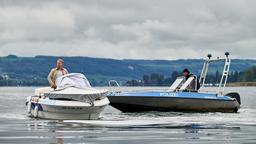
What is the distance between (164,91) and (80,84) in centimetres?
744

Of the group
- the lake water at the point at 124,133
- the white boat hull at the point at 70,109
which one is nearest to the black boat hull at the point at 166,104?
the white boat hull at the point at 70,109

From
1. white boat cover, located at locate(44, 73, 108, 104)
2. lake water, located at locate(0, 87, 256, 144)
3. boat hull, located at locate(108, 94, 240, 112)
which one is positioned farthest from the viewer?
boat hull, located at locate(108, 94, 240, 112)

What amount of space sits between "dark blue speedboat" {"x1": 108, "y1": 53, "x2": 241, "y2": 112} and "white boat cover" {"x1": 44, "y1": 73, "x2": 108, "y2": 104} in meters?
5.88

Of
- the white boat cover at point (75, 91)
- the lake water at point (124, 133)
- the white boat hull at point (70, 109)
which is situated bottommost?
the lake water at point (124, 133)

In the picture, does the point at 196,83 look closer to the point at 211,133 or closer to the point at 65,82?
the point at 65,82

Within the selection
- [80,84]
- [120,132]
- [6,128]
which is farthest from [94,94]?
[120,132]

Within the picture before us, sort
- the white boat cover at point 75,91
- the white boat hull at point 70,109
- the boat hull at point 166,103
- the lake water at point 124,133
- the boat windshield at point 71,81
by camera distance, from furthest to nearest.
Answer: the boat hull at point 166,103, the boat windshield at point 71,81, the white boat cover at point 75,91, the white boat hull at point 70,109, the lake water at point 124,133

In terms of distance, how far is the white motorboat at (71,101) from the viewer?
1260 inches

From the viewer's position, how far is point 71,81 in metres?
33.4

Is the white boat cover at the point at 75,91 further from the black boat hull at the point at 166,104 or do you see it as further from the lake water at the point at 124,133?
the black boat hull at the point at 166,104

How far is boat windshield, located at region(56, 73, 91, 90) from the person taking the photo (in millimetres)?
33131

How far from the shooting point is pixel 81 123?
96.9ft

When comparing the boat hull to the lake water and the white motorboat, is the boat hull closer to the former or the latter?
the white motorboat

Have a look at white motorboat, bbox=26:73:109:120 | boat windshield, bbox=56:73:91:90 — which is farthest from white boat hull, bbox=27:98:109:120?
boat windshield, bbox=56:73:91:90
